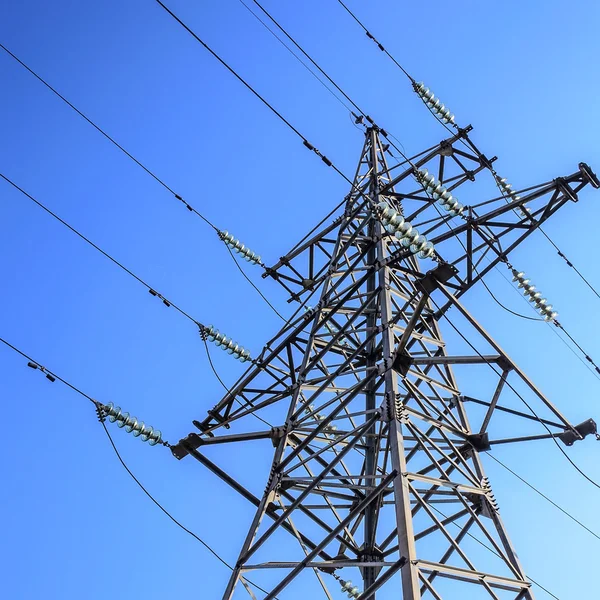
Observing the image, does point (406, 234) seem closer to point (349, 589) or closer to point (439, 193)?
point (439, 193)

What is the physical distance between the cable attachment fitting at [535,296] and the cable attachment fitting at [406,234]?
150 inches

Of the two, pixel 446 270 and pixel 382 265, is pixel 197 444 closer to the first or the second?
pixel 382 265

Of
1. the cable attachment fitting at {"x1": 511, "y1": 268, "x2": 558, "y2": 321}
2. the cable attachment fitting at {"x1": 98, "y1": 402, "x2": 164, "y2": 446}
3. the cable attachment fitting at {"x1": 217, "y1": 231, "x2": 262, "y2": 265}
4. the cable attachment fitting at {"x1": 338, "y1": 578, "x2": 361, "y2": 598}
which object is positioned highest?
the cable attachment fitting at {"x1": 217, "y1": 231, "x2": 262, "y2": 265}

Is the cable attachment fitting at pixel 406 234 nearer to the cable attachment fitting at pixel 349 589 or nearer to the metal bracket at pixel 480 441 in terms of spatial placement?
the metal bracket at pixel 480 441

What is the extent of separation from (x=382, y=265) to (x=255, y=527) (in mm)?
4089

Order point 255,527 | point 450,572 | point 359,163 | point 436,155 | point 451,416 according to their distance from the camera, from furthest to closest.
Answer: point 359,163 < point 436,155 < point 451,416 < point 255,527 < point 450,572

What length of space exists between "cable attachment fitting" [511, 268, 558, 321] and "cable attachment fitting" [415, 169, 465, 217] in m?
1.97

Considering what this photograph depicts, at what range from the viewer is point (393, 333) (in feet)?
27.8

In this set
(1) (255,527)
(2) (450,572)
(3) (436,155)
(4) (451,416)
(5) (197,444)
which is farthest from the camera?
(3) (436,155)

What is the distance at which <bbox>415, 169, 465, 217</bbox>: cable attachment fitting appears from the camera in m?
10.2

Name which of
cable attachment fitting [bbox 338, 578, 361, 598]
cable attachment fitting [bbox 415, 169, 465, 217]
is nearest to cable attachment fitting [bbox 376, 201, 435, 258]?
cable attachment fitting [bbox 415, 169, 465, 217]

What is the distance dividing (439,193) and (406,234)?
2.40 m

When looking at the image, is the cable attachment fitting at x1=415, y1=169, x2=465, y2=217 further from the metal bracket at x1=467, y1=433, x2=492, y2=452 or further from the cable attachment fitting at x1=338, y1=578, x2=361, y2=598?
the cable attachment fitting at x1=338, y1=578, x2=361, y2=598

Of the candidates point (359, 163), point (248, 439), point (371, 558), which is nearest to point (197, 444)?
point (248, 439)
